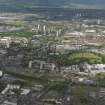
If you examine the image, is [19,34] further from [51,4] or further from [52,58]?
[51,4]

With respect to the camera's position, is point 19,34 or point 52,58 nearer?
point 52,58

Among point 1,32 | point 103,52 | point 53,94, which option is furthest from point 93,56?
point 1,32

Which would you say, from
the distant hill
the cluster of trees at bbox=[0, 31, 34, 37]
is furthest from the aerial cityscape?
the distant hill

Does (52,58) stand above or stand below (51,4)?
above

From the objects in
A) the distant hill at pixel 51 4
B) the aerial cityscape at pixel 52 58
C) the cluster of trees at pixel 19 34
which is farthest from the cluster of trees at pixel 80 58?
the distant hill at pixel 51 4

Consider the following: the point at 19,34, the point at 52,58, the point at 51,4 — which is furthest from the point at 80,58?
the point at 51,4

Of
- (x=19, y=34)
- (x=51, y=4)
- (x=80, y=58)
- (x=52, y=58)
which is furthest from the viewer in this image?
(x=51, y=4)

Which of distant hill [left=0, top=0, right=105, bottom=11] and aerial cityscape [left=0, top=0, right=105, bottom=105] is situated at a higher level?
aerial cityscape [left=0, top=0, right=105, bottom=105]

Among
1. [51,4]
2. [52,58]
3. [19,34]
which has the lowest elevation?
[51,4]

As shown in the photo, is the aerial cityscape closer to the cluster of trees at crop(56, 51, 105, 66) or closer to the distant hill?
the cluster of trees at crop(56, 51, 105, 66)

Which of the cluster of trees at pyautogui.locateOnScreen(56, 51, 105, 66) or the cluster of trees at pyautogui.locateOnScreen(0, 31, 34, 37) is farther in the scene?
the cluster of trees at pyautogui.locateOnScreen(0, 31, 34, 37)
